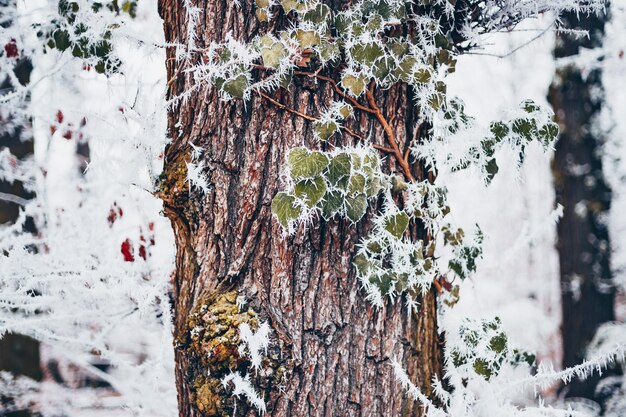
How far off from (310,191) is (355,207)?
0.45ft

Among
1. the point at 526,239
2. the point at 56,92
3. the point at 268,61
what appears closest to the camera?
the point at 268,61

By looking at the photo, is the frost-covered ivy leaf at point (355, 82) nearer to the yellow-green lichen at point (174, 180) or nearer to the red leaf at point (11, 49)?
the yellow-green lichen at point (174, 180)

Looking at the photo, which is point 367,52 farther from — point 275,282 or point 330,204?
point 275,282

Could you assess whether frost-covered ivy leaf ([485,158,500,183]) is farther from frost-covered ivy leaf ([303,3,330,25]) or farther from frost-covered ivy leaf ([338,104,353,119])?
frost-covered ivy leaf ([303,3,330,25])

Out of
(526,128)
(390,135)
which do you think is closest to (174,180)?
(390,135)

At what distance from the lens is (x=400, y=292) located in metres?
1.46

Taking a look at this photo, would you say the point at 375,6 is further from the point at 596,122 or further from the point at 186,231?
the point at 596,122

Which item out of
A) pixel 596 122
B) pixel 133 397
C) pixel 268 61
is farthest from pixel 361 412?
pixel 596 122

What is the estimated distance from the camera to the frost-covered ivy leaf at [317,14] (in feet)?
4.56

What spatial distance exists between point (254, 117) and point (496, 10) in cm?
90

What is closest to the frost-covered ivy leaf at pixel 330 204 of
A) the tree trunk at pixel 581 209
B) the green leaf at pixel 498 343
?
the green leaf at pixel 498 343

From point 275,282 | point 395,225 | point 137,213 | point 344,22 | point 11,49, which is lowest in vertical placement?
point 275,282

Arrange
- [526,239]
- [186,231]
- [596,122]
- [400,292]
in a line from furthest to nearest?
[596,122] < [526,239] < [186,231] < [400,292]

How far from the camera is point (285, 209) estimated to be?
132cm
